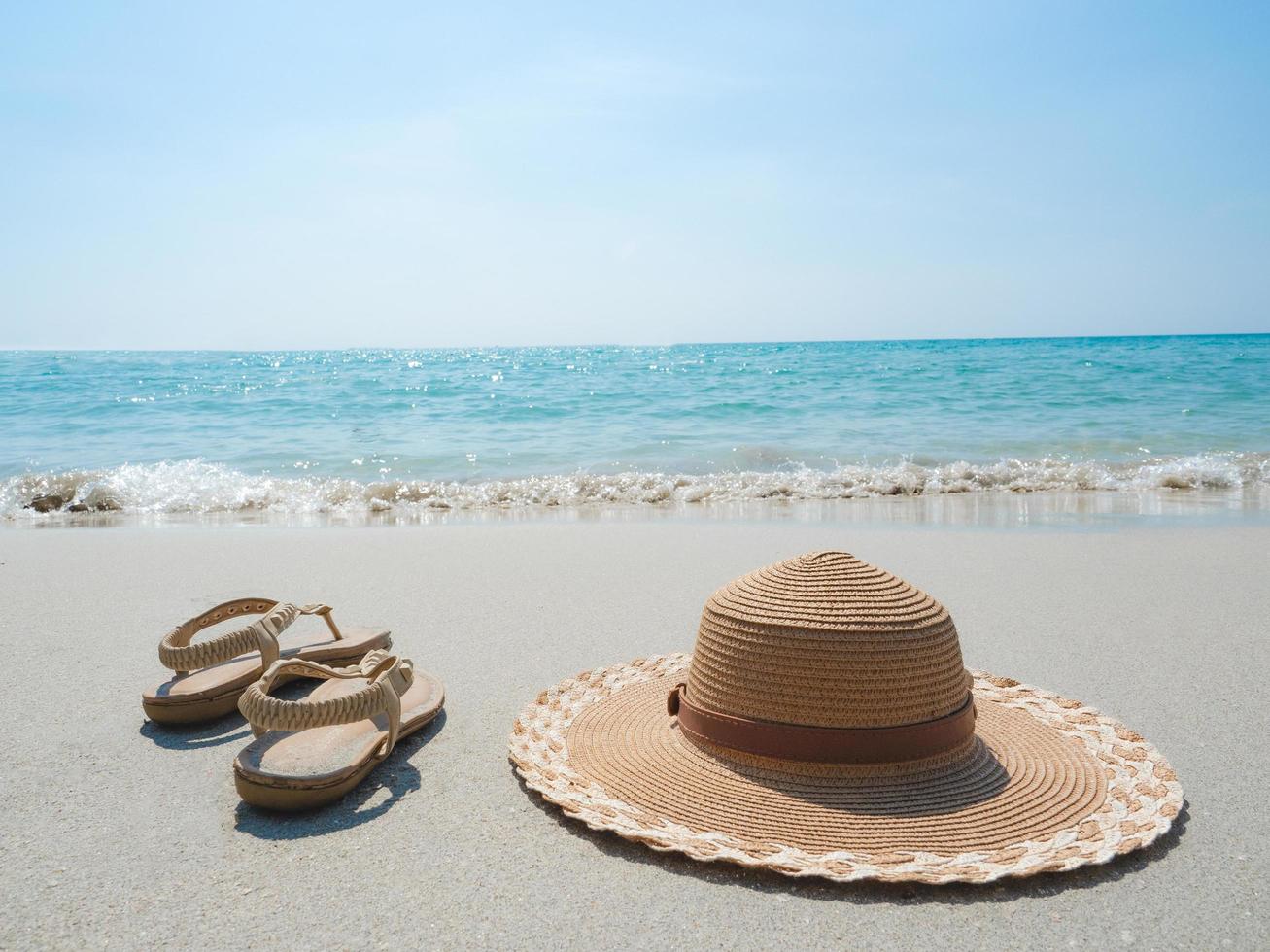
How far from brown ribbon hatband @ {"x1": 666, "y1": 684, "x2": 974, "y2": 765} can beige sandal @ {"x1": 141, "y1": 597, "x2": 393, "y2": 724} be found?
56.0 inches

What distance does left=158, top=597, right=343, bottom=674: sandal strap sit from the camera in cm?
250

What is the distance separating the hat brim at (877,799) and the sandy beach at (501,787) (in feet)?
0.17

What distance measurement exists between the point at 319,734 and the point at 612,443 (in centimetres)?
920

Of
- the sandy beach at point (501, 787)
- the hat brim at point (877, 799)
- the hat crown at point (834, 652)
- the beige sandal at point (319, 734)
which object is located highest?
the hat crown at point (834, 652)

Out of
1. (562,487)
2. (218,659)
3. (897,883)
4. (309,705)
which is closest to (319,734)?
(309,705)

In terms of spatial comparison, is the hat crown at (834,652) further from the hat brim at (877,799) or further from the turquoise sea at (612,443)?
the turquoise sea at (612,443)

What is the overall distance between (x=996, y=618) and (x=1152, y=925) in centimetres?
216

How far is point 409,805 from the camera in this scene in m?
2.06

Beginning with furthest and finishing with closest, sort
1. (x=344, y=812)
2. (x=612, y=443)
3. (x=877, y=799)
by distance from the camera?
(x=612, y=443) → (x=344, y=812) → (x=877, y=799)

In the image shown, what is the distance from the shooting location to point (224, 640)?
2533 millimetres

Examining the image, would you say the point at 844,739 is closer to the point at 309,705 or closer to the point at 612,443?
the point at 309,705

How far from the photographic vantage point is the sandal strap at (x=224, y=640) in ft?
8.20

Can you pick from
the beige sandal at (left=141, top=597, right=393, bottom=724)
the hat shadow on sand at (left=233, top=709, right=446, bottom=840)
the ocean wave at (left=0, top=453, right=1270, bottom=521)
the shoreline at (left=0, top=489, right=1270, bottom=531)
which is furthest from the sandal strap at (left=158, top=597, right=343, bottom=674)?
the ocean wave at (left=0, top=453, right=1270, bottom=521)

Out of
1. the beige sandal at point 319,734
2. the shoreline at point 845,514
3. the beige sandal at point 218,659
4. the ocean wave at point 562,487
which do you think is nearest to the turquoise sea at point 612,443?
the ocean wave at point 562,487
